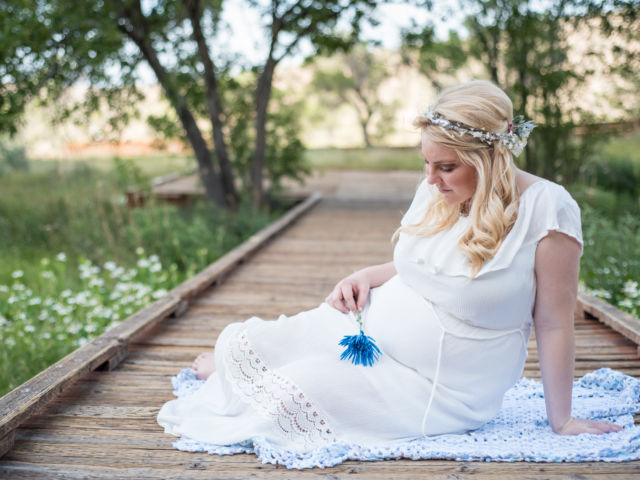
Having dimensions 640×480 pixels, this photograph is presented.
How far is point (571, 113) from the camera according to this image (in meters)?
9.95

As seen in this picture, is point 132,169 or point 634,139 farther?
point 634,139

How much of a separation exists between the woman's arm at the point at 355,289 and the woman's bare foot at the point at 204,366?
76cm

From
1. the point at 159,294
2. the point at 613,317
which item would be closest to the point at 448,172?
the point at 613,317

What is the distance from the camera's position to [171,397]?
300cm

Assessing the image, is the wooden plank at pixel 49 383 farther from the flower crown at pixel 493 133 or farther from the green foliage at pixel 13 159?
the green foliage at pixel 13 159

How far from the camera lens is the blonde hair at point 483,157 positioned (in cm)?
223

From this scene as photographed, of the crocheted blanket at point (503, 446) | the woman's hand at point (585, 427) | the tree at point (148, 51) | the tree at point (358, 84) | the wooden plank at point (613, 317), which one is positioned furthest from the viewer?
the tree at point (358, 84)

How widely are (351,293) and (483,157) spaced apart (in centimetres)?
75

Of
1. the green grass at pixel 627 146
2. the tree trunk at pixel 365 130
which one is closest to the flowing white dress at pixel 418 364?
the green grass at pixel 627 146

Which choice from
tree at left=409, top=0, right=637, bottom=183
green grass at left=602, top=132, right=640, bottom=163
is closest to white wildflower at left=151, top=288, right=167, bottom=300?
tree at left=409, top=0, right=637, bottom=183

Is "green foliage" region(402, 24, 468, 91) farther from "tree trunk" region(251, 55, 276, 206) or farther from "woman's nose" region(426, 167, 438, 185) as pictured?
"woman's nose" region(426, 167, 438, 185)

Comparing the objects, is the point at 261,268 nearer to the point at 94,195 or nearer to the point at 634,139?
the point at 94,195

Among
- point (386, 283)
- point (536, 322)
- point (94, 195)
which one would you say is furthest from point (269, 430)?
point (94, 195)

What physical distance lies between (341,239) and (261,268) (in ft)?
6.11
